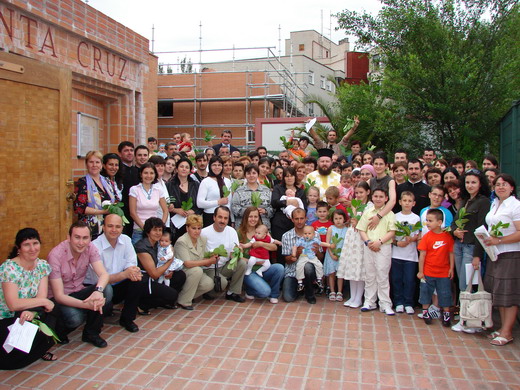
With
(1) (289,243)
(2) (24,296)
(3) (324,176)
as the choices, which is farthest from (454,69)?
(2) (24,296)

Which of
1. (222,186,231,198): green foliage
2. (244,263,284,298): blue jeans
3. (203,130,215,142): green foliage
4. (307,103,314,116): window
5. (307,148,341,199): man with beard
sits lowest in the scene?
(244,263,284,298): blue jeans

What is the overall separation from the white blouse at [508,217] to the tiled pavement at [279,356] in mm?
1016

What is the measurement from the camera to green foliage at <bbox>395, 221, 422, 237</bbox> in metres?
5.46

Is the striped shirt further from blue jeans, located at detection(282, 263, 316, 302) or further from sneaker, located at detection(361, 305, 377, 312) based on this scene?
sneaker, located at detection(361, 305, 377, 312)

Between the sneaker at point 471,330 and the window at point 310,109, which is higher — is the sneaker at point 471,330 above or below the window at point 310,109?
below

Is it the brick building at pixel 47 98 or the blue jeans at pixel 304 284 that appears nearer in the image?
the brick building at pixel 47 98

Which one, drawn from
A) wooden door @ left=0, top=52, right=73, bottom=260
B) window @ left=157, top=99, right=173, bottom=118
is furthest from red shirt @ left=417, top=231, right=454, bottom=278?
window @ left=157, top=99, right=173, bottom=118

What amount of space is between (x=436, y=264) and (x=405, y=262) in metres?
0.44

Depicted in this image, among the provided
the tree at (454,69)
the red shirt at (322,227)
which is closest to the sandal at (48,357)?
the red shirt at (322,227)

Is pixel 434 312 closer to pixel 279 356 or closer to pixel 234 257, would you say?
pixel 279 356

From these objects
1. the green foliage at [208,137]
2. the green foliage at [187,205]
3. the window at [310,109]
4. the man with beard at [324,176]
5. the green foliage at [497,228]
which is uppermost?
the window at [310,109]

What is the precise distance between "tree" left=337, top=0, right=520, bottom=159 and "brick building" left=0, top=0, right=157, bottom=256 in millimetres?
6334

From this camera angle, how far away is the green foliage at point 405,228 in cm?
546

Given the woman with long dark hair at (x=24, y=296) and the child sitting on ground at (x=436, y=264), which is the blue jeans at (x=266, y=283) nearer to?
the child sitting on ground at (x=436, y=264)
